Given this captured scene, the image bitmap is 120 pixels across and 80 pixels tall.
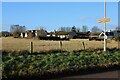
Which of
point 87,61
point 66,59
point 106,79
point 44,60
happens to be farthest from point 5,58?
point 106,79

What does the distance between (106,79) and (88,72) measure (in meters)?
2.41

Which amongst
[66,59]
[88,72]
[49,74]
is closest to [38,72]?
[49,74]

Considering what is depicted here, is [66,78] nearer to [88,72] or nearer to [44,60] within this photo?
[88,72]

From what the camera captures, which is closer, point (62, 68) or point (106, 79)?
point (106, 79)

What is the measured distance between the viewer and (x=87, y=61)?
58.6ft

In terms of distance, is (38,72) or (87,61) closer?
(38,72)

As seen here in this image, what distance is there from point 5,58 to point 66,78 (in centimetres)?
487

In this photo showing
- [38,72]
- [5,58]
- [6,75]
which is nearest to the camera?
[6,75]

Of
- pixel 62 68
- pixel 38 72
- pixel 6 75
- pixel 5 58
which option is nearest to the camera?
pixel 6 75

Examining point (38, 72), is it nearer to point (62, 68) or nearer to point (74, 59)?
point (62, 68)

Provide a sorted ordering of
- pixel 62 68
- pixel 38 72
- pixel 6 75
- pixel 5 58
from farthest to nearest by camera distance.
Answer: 1. pixel 5 58
2. pixel 62 68
3. pixel 38 72
4. pixel 6 75

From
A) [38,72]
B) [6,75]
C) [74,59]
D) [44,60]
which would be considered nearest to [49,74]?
[38,72]

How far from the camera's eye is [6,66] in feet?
47.9

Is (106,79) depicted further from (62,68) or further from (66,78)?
(62,68)
